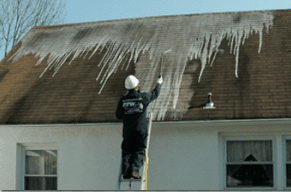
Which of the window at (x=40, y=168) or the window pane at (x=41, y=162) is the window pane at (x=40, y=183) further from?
the window pane at (x=41, y=162)

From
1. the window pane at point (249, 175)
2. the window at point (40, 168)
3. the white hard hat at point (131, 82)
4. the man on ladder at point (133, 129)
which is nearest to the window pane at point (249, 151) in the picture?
the window pane at point (249, 175)

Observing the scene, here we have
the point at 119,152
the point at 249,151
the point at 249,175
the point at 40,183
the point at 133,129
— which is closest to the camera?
the point at 133,129

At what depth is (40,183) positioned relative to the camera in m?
9.62

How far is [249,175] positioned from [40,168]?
18.1 ft

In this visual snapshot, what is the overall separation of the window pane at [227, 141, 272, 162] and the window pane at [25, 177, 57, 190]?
468cm

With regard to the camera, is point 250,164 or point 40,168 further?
point 40,168

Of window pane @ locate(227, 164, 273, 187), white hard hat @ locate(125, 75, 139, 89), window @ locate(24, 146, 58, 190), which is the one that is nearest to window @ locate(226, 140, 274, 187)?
window pane @ locate(227, 164, 273, 187)

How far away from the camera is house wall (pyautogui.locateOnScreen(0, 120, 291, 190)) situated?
836 cm

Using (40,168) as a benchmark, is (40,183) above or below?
below

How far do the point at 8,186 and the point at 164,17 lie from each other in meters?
7.63

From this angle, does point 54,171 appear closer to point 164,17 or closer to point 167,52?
point 167,52

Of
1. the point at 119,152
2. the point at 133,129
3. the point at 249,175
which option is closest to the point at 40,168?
the point at 119,152

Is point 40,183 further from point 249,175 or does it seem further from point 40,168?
point 249,175

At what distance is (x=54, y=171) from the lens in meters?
9.51
